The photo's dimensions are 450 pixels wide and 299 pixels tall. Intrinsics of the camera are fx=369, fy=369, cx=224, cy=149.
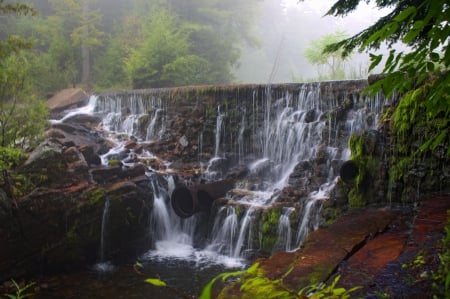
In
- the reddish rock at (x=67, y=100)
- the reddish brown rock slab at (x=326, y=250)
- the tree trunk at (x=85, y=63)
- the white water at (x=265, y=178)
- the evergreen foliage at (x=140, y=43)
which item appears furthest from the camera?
the tree trunk at (x=85, y=63)

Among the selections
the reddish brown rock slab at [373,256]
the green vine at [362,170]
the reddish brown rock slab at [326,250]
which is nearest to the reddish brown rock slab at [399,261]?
the reddish brown rock slab at [373,256]

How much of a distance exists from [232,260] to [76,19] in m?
25.6

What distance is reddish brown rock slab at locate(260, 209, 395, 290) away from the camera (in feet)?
11.8

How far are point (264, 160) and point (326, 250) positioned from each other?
8.12m

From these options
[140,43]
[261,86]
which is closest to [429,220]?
[261,86]

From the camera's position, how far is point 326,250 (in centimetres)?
417

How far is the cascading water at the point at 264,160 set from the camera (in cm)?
916

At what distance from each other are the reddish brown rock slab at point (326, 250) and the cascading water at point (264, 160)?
3.17 m

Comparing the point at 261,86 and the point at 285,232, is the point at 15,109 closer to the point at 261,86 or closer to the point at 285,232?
the point at 285,232

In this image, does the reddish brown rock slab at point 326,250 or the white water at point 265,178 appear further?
the white water at point 265,178

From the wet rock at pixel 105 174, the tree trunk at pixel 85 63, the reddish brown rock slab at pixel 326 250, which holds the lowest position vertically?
the reddish brown rock slab at pixel 326 250

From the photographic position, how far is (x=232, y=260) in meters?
8.91

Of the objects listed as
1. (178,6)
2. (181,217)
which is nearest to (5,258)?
(181,217)

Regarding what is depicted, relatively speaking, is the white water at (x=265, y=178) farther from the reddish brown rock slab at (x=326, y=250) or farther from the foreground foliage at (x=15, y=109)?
the foreground foliage at (x=15, y=109)
